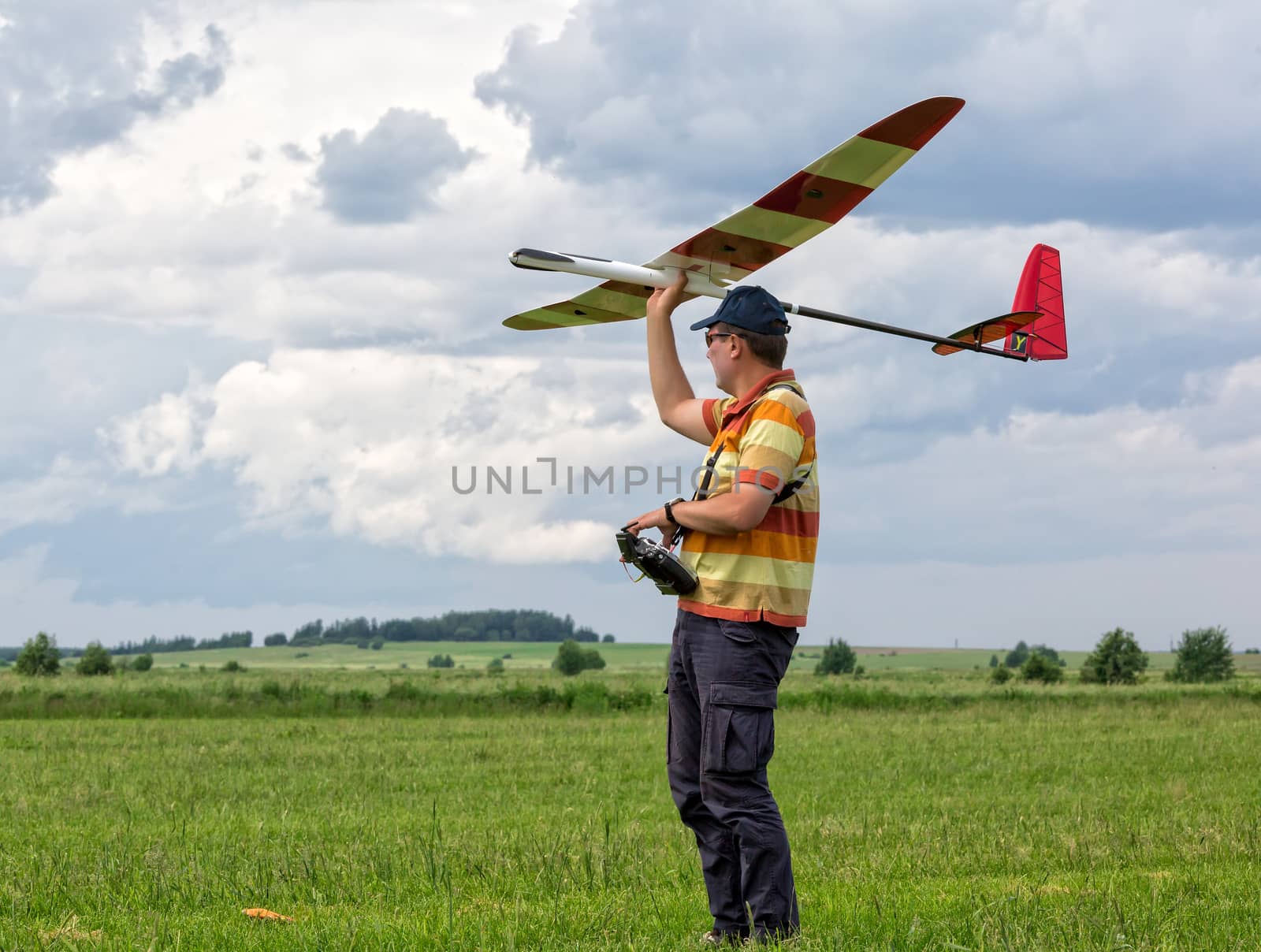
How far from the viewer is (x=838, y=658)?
90.9 m

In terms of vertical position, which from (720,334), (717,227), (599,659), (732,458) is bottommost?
(599,659)

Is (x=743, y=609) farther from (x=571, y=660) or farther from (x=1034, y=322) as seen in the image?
(x=571, y=660)

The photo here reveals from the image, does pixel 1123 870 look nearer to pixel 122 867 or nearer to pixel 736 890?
pixel 736 890

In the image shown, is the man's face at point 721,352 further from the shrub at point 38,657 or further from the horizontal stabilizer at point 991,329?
the shrub at point 38,657

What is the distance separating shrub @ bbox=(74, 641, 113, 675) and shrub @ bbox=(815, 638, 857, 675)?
52.7 meters

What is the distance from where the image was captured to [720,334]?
4766 mm

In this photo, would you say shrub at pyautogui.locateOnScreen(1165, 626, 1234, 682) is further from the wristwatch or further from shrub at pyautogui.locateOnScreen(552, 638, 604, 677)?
the wristwatch

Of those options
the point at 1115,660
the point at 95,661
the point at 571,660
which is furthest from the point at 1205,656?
the point at 95,661

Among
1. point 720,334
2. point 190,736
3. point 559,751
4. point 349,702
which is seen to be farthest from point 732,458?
point 349,702

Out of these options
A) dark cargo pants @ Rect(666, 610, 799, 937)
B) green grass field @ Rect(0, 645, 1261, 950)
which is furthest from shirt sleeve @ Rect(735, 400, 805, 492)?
green grass field @ Rect(0, 645, 1261, 950)

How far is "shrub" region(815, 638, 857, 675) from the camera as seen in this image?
88812mm

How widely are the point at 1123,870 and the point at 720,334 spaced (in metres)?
4.66

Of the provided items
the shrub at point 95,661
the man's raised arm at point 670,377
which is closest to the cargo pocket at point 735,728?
the man's raised arm at point 670,377

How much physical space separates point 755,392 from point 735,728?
1371 millimetres
